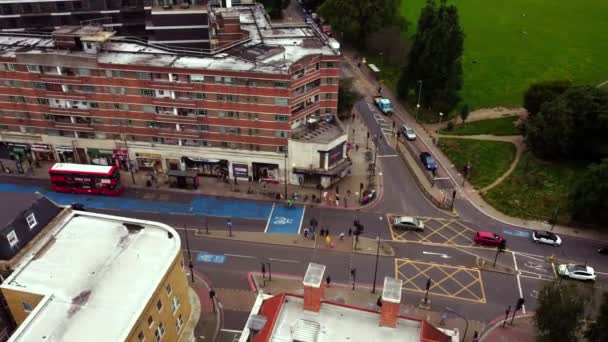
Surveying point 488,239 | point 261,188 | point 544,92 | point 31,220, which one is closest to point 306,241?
point 261,188

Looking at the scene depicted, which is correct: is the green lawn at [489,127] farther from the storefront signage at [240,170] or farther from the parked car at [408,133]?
the storefront signage at [240,170]

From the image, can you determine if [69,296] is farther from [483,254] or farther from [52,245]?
[483,254]

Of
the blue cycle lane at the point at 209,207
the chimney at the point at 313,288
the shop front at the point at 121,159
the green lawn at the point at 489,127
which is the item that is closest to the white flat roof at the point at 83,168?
the blue cycle lane at the point at 209,207

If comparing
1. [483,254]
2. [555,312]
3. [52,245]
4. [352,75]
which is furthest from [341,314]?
[352,75]

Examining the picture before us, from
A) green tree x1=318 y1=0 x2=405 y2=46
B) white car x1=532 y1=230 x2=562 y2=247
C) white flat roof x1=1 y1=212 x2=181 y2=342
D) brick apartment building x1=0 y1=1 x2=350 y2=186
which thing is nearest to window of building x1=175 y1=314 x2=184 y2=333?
white flat roof x1=1 y1=212 x2=181 y2=342

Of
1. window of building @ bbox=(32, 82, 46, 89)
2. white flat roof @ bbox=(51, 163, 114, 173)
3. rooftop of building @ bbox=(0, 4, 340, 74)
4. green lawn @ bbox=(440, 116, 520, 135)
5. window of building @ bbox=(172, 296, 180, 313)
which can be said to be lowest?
green lawn @ bbox=(440, 116, 520, 135)

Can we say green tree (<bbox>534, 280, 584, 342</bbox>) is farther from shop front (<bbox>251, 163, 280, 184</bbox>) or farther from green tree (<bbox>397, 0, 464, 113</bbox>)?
green tree (<bbox>397, 0, 464, 113</bbox>)

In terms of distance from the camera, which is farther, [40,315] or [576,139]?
[576,139]
